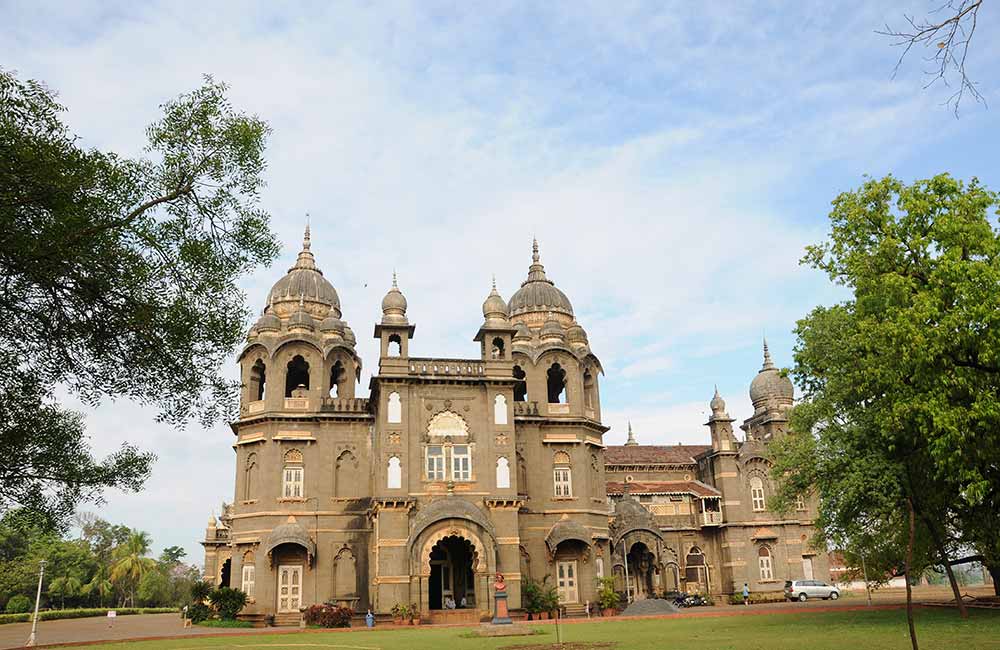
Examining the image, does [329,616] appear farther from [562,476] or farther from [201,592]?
[562,476]

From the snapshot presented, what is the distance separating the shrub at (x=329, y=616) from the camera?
1177 inches

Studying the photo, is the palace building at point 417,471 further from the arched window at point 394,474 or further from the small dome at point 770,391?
the small dome at point 770,391

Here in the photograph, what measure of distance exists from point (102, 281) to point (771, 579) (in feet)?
140

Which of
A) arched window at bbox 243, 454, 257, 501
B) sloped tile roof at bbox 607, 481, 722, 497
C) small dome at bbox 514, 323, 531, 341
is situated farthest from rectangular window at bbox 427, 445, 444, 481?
sloped tile roof at bbox 607, 481, 722, 497

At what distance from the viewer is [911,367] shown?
18.3 meters

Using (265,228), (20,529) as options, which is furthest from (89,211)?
(20,529)

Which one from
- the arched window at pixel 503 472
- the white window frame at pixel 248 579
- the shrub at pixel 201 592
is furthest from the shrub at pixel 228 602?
the arched window at pixel 503 472

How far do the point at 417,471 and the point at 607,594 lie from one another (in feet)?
31.8

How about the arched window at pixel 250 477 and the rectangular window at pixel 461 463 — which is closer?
the rectangular window at pixel 461 463

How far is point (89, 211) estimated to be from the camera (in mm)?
9414

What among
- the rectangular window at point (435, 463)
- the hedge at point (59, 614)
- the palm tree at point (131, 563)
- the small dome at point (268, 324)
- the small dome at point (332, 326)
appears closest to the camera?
the rectangular window at point (435, 463)

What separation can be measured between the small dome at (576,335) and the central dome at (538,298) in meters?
1.45

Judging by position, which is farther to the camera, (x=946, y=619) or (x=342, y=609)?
(x=342, y=609)

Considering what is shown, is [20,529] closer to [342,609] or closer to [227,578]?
[342,609]
